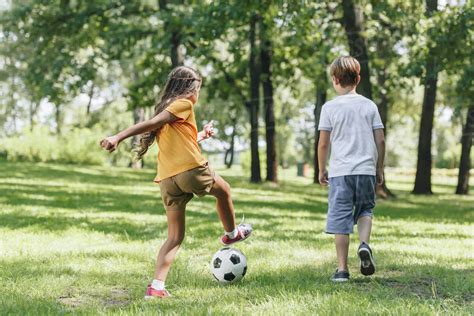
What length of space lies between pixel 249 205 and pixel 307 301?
356 inches

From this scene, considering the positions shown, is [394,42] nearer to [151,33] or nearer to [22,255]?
[151,33]

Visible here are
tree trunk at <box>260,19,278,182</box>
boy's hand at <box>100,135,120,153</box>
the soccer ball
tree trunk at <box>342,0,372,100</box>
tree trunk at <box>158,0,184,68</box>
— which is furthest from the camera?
tree trunk at <box>260,19,278,182</box>

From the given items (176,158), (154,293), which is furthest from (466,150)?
(154,293)

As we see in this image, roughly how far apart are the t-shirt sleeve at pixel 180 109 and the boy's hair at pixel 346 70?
1.38 metres

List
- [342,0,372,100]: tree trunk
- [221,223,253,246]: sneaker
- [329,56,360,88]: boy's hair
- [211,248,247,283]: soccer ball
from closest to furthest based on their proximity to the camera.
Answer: [211,248,247,283]: soccer ball → [329,56,360,88]: boy's hair → [221,223,253,246]: sneaker → [342,0,372,100]: tree trunk

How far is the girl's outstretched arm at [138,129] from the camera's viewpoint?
3.79 metres

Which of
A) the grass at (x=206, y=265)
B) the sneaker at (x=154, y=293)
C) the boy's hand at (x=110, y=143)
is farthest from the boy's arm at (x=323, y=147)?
the boy's hand at (x=110, y=143)

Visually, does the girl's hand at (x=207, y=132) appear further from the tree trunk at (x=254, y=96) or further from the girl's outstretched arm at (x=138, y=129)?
the tree trunk at (x=254, y=96)

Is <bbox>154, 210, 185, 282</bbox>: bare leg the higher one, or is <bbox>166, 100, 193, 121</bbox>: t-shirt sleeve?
<bbox>166, 100, 193, 121</bbox>: t-shirt sleeve

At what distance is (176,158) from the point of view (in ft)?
14.1

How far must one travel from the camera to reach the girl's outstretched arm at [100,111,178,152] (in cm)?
379

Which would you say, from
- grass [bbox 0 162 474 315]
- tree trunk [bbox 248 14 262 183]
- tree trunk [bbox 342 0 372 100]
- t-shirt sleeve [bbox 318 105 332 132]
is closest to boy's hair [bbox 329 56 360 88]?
t-shirt sleeve [bbox 318 105 332 132]

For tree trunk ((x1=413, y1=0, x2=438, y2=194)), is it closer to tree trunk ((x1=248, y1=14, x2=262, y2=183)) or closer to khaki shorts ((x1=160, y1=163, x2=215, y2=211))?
tree trunk ((x1=248, y1=14, x2=262, y2=183))

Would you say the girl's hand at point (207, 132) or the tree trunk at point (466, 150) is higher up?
the girl's hand at point (207, 132)
